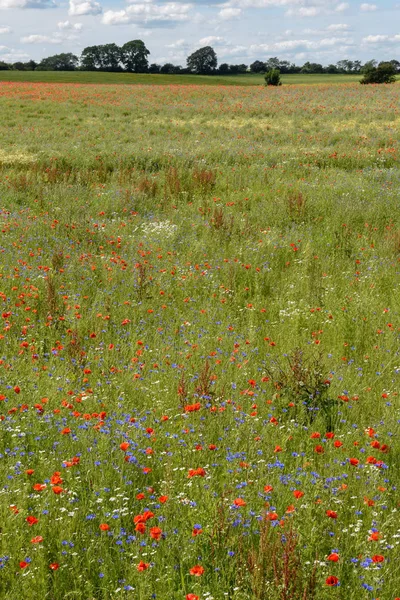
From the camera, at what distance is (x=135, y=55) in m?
103

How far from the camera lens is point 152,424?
3965 mm

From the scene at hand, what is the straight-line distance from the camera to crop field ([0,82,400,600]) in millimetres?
2732

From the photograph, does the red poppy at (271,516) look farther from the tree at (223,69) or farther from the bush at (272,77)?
the tree at (223,69)

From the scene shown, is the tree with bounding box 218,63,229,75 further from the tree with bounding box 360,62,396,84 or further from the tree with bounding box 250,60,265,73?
the tree with bounding box 360,62,396,84

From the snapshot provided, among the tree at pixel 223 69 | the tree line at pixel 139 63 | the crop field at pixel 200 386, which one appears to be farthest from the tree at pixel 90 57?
the crop field at pixel 200 386

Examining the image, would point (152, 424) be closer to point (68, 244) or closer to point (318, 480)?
point (318, 480)

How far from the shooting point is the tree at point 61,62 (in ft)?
343

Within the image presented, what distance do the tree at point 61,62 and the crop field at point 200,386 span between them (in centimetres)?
10452

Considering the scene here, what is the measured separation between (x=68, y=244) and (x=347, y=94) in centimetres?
3180

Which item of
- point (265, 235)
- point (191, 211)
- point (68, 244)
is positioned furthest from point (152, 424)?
point (191, 211)

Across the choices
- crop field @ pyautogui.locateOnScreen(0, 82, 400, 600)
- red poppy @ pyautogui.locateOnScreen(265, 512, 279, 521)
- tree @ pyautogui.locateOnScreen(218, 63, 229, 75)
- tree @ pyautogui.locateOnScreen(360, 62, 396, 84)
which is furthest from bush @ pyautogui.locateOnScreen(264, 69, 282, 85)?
red poppy @ pyautogui.locateOnScreen(265, 512, 279, 521)

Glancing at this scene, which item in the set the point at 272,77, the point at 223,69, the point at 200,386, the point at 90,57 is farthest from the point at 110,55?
the point at 200,386

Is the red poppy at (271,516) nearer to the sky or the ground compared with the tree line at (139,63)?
nearer to the ground

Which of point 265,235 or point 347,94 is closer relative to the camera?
point 265,235
